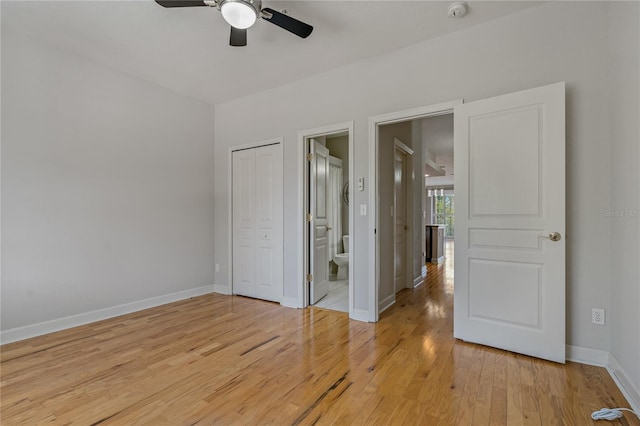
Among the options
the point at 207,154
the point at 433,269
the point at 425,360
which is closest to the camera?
the point at 425,360

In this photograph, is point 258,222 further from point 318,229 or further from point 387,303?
point 387,303

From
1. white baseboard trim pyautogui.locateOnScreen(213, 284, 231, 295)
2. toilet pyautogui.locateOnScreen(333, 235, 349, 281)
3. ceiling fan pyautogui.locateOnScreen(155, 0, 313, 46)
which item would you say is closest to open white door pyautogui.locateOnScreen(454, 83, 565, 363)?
ceiling fan pyautogui.locateOnScreen(155, 0, 313, 46)

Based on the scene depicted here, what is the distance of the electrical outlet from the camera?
7.06 feet

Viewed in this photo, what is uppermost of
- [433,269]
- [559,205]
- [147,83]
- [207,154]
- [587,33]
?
[147,83]

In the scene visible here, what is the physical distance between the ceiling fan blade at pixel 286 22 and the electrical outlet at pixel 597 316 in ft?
9.62

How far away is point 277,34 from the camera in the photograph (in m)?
2.74

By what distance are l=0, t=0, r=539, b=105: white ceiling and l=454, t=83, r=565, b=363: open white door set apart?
85cm

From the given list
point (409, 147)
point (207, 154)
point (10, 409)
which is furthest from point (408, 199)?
point (10, 409)

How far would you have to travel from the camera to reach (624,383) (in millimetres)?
1844

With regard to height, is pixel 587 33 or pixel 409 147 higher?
pixel 587 33

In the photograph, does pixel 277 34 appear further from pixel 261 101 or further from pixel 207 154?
pixel 207 154

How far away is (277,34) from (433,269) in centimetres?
526

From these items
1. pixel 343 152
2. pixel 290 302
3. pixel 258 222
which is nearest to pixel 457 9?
pixel 258 222

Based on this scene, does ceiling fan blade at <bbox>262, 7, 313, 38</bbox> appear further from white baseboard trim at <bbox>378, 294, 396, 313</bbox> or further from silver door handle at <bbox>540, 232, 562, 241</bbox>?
white baseboard trim at <bbox>378, 294, 396, 313</bbox>
